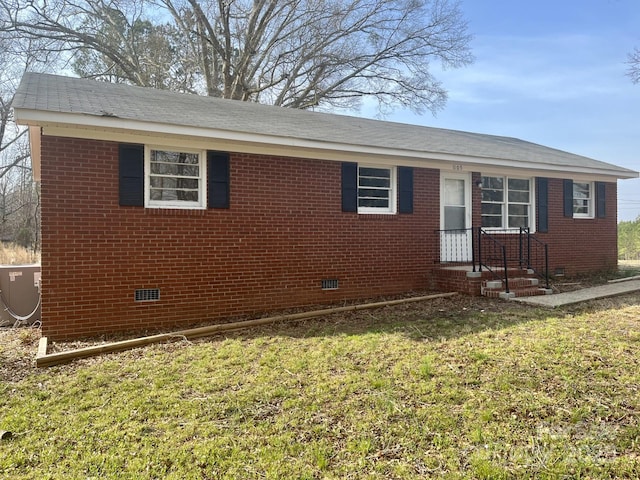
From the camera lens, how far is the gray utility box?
7.33m

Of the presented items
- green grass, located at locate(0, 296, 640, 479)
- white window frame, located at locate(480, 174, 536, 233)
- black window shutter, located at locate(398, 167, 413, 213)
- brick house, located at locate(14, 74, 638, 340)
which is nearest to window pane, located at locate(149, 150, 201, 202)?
brick house, located at locate(14, 74, 638, 340)

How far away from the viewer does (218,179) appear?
23.3ft

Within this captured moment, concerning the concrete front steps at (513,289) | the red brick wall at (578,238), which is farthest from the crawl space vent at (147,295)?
the red brick wall at (578,238)

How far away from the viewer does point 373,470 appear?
108 inches

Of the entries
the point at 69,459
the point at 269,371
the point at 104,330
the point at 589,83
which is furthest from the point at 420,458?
the point at 589,83

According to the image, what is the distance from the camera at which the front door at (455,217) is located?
9656mm

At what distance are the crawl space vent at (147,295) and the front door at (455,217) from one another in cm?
603

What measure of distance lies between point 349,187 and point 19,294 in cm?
623

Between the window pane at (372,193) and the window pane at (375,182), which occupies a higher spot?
the window pane at (375,182)

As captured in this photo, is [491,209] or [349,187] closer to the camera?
[349,187]

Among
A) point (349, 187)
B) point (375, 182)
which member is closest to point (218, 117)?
point (349, 187)

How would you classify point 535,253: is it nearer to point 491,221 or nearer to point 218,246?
point 491,221

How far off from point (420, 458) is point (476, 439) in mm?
483

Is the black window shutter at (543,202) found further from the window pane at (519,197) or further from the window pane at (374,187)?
the window pane at (374,187)
